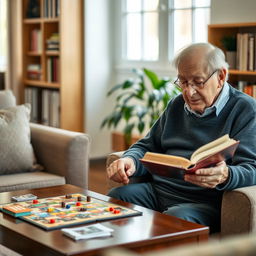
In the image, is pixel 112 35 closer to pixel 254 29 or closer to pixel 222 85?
pixel 254 29

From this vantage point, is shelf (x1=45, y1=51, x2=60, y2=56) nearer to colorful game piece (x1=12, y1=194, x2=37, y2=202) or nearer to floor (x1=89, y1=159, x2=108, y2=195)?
floor (x1=89, y1=159, x2=108, y2=195)

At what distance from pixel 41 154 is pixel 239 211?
1.65 m

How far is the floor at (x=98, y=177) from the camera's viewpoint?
4883 mm

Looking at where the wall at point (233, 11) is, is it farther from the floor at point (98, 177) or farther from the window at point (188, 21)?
the floor at point (98, 177)

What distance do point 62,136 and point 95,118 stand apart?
7.52 ft

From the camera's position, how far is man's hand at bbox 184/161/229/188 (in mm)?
2350

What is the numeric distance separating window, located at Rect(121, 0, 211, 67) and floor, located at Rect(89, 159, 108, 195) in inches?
40.0

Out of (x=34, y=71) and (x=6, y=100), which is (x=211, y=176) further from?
(x=34, y=71)

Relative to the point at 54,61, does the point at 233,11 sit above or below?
above

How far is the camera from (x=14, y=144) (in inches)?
140

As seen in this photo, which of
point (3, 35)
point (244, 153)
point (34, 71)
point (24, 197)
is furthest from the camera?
point (3, 35)

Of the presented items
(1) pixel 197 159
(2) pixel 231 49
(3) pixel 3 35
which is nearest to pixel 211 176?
(1) pixel 197 159

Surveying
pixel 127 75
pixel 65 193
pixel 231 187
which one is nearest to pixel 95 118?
pixel 127 75

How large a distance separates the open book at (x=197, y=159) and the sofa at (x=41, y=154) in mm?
1116
